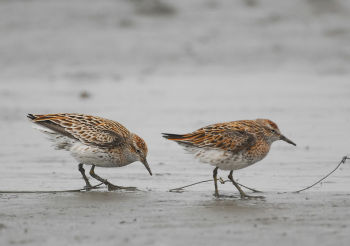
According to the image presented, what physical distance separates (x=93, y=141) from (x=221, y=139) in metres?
1.77

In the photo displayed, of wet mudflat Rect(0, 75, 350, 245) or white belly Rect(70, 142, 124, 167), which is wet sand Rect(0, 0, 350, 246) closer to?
wet mudflat Rect(0, 75, 350, 245)

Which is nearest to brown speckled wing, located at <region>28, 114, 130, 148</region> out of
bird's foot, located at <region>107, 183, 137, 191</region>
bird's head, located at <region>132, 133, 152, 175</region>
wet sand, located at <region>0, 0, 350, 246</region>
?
bird's head, located at <region>132, 133, 152, 175</region>

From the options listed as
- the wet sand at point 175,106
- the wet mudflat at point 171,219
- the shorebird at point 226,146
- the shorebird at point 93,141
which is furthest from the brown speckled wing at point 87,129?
the wet mudflat at point 171,219

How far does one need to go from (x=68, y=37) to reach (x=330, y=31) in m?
7.85

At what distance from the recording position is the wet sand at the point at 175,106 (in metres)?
6.95

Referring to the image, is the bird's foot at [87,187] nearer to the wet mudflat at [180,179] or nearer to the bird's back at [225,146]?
the wet mudflat at [180,179]

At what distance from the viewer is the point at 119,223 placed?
700 centimetres

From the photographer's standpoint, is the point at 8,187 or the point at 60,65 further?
the point at 60,65

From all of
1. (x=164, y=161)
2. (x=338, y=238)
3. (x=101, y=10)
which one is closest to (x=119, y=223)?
(x=338, y=238)

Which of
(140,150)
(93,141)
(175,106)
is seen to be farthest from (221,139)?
(175,106)

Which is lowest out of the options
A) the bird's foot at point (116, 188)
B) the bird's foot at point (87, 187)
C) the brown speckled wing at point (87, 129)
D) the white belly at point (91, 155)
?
the bird's foot at point (87, 187)

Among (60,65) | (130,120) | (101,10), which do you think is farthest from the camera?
(101,10)

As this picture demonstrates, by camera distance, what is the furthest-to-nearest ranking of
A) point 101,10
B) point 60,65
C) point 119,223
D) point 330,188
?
point 101,10
point 60,65
point 330,188
point 119,223

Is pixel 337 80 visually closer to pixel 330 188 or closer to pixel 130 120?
pixel 130 120
